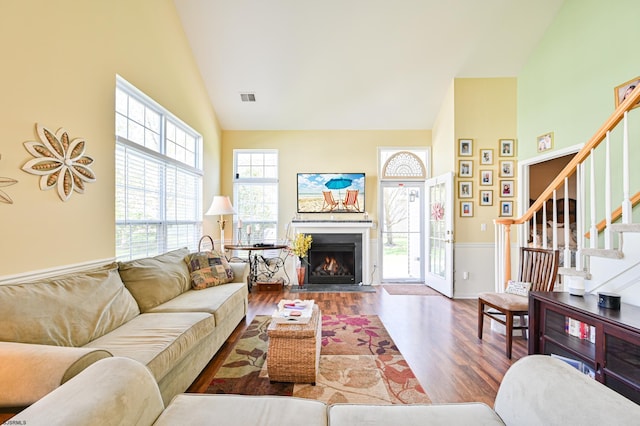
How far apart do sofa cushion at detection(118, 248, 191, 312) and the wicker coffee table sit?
116 cm

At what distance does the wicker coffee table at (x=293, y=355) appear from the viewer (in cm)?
195

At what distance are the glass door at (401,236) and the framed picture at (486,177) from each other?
1064 millimetres

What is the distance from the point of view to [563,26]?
3.41m

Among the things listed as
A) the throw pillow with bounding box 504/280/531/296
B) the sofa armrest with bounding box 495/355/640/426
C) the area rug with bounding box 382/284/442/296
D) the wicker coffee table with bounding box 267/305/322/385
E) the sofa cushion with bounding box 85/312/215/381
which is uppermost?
the sofa armrest with bounding box 495/355/640/426

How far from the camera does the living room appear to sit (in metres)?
1.75

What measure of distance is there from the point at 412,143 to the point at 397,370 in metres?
4.03

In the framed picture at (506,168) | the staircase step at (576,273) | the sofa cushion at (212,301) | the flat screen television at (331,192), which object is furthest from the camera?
the flat screen television at (331,192)

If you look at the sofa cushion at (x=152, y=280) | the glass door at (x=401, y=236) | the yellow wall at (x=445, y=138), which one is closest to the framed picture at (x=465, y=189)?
the yellow wall at (x=445, y=138)

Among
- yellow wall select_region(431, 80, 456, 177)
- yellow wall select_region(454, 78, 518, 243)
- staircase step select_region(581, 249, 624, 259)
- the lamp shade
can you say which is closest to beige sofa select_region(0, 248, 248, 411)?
the lamp shade

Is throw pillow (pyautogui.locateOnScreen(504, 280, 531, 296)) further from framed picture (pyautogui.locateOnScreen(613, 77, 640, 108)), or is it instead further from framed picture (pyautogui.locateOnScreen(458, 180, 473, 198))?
framed picture (pyautogui.locateOnScreen(613, 77, 640, 108))

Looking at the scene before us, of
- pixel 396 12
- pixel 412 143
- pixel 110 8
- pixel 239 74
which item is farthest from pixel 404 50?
pixel 110 8

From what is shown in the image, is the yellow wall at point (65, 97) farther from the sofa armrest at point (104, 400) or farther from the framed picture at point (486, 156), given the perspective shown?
the framed picture at point (486, 156)

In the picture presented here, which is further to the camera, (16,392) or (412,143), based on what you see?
(412,143)

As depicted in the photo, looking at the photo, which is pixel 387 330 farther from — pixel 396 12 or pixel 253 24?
pixel 253 24
